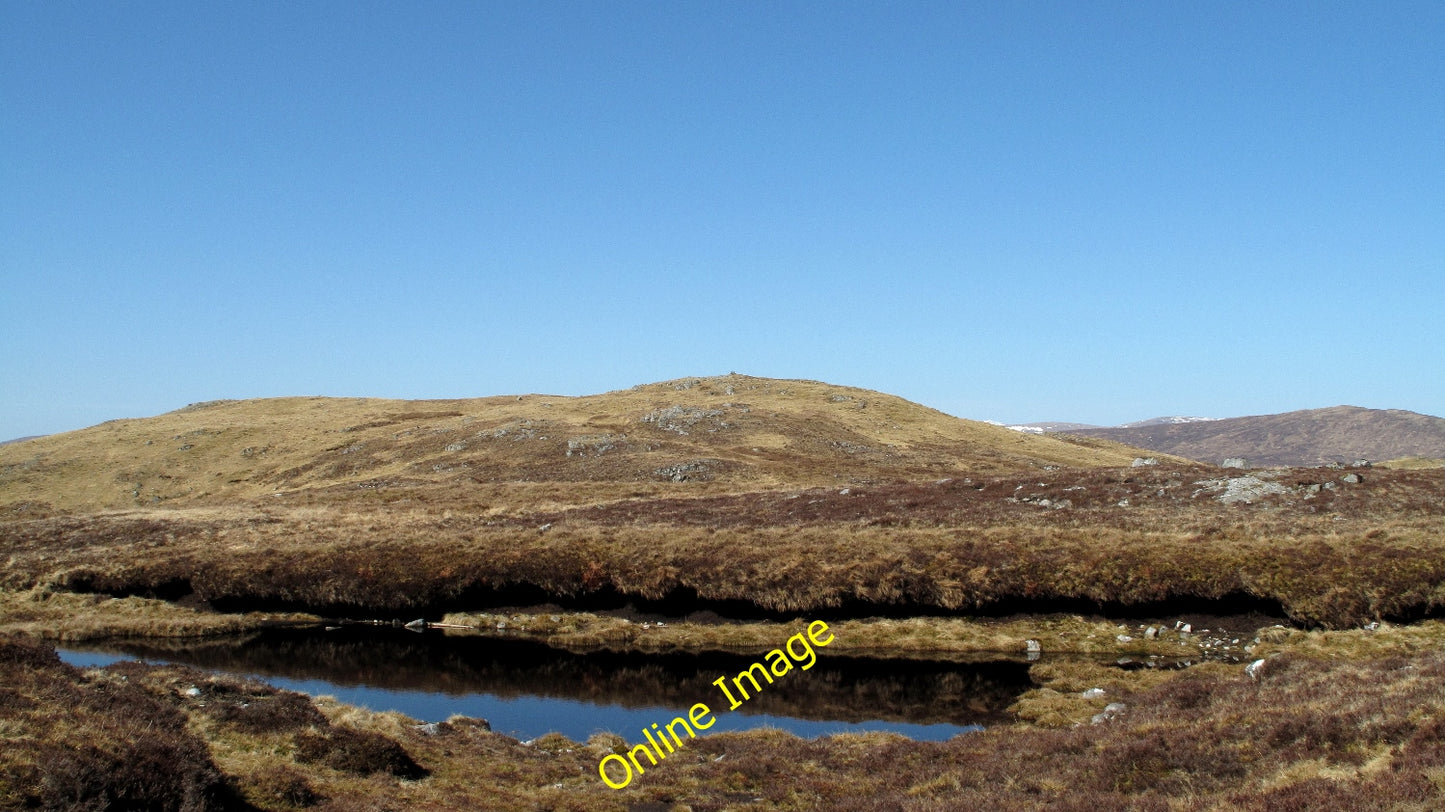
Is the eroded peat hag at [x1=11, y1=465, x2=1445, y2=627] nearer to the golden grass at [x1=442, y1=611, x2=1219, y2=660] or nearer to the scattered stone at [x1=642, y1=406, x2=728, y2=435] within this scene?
the golden grass at [x1=442, y1=611, x2=1219, y2=660]

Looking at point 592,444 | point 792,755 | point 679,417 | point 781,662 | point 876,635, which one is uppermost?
point 679,417

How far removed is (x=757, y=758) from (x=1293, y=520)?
33.4 m

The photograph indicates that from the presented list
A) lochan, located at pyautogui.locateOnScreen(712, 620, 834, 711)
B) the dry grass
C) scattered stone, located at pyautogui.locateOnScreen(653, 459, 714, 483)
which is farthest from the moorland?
lochan, located at pyautogui.locateOnScreen(712, 620, 834, 711)

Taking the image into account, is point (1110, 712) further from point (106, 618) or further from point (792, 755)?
point (106, 618)

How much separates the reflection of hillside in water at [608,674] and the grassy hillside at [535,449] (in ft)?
115

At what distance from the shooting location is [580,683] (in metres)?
30.2

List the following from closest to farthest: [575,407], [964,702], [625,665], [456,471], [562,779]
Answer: [562,779] < [964,702] < [625,665] < [456,471] < [575,407]

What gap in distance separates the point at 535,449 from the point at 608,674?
69.7 m

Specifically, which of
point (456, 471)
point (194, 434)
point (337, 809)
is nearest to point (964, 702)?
point (337, 809)

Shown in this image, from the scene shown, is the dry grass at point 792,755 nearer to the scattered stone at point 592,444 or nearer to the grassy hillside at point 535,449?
the grassy hillside at point 535,449

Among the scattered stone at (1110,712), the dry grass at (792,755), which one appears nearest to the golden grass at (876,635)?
the scattered stone at (1110,712)

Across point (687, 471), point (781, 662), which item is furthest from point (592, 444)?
point (781, 662)

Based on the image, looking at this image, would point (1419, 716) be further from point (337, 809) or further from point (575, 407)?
point (575, 407)

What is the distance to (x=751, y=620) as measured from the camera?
37781 mm
